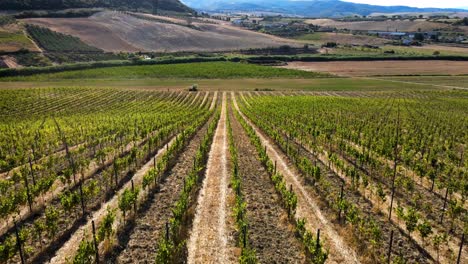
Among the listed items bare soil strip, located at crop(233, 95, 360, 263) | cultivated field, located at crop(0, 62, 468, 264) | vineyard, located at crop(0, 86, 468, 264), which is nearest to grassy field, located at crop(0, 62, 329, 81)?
cultivated field, located at crop(0, 62, 468, 264)

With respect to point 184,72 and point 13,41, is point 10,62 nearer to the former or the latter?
point 13,41

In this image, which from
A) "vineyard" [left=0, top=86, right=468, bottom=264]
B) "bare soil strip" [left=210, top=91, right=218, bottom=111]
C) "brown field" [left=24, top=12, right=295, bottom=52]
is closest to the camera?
"vineyard" [left=0, top=86, right=468, bottom=264]

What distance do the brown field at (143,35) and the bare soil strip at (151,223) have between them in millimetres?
121742

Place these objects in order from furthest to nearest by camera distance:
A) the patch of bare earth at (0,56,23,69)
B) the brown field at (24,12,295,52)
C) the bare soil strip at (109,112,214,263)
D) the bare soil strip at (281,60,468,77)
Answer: the brown field at (24,12,295,52)
the bare soil strip at (281,60,468,77)
the patch of bare earth at (0,56,23,69)
the bare soil strip at (109,112,214,263)

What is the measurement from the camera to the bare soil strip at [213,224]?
1444cm

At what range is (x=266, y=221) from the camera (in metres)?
17.2

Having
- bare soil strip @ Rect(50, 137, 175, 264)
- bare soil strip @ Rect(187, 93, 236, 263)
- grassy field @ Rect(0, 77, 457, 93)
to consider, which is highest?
grassy field @ Rect(0, 77, 457, 93)

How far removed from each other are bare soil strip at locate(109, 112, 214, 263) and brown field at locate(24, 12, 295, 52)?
121742 millimetres

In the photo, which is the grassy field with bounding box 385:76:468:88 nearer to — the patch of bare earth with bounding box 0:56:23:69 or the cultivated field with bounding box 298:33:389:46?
the cultivated field with bounding box 298:33:389:46

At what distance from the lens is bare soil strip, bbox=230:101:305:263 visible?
→ 47.7ft

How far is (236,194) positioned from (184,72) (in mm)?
87869

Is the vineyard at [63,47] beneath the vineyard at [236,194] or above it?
above

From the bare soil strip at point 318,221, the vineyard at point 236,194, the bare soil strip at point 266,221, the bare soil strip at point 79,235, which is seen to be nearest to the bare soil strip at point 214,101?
the vineyard at point 236,194

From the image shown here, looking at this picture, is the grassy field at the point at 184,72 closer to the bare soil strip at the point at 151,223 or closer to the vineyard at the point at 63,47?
the vineyard at the point at 63,47
